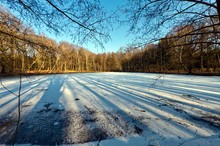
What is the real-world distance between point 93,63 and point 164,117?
195ft

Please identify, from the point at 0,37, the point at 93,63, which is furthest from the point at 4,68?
the point at 93,63

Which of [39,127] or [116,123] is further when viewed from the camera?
[116,123]

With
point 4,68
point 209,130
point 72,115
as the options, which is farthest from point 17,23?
point 209,130

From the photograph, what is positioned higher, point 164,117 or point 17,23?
point 17,23

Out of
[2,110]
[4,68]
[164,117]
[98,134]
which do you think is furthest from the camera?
[2,110]

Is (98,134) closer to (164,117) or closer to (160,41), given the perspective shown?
(164,117)

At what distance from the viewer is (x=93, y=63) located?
62312mm

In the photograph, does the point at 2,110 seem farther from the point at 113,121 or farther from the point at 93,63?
the point at 93,63

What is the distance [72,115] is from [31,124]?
3.09ft

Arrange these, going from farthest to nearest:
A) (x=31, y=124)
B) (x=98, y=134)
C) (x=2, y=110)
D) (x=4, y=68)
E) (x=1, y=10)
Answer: (x=2, y=110) → (x=31, y=124) → (x=98, y=134) → (x=1, y=10) → (x=4, y=68)

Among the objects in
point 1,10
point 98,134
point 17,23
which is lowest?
point 98,134

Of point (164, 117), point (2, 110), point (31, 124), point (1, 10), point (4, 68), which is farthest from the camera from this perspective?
point (2, 110)

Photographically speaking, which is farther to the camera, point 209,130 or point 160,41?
point 160,41

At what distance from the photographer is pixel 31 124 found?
337cm
